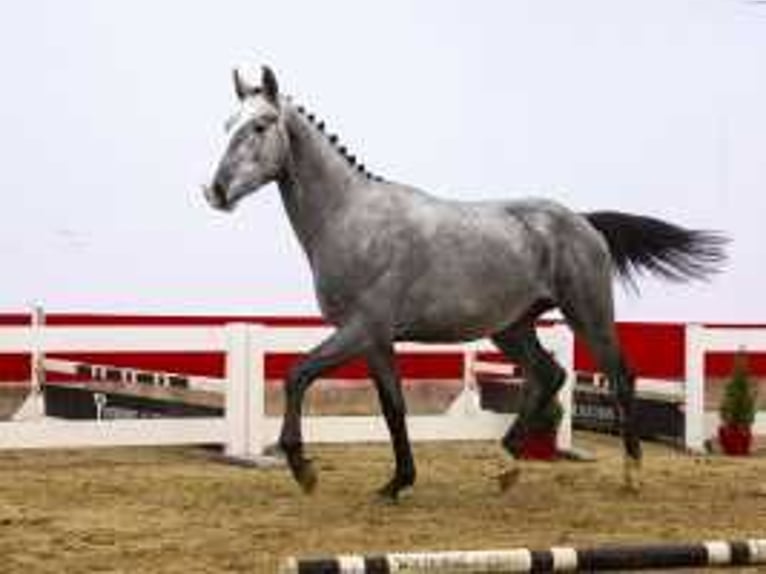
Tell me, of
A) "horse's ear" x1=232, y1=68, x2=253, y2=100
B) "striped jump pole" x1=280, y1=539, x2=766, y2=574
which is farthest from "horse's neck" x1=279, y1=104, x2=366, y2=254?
"striped jump pole" x1=280, y1=539, x2=766, y2=574

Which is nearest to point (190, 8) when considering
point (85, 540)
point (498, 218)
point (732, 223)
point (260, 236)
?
point (260, 236)

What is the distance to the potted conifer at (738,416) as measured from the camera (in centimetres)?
1147

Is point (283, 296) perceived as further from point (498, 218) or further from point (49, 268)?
point (498, 218)

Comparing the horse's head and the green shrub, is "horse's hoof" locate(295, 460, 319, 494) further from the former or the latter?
the green shrub

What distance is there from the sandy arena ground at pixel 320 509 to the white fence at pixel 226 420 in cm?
20

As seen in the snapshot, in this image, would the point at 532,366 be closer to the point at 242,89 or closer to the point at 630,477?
the point at 630,477

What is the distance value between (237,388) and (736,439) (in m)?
3.82

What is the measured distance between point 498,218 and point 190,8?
27.1 feet

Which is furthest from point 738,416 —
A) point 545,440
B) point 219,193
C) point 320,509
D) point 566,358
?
point 219,193

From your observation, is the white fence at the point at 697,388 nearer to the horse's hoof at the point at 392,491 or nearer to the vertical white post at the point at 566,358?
the vertical white post at the point at 566,358

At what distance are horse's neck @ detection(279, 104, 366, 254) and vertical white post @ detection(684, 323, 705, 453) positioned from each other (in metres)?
4.98

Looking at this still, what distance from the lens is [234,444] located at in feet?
33.3

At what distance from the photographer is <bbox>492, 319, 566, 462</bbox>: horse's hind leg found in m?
8.39

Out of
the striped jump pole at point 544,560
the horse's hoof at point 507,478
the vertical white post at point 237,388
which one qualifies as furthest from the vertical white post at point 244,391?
the striped jump pole at point 544,560
